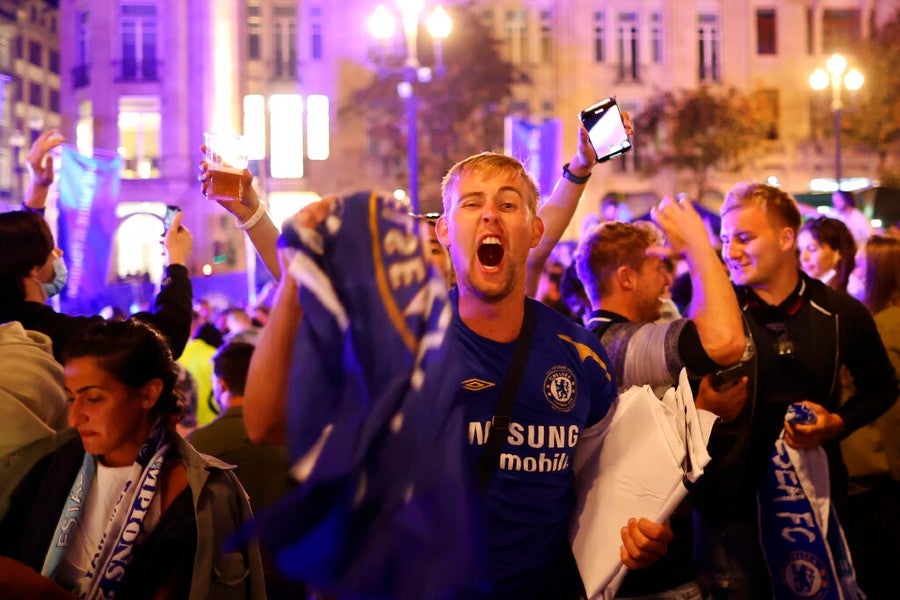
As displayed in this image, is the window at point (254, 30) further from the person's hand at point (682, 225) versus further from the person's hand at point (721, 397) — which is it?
the person's hand at point (721, 397)

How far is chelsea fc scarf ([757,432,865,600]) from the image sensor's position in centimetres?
377

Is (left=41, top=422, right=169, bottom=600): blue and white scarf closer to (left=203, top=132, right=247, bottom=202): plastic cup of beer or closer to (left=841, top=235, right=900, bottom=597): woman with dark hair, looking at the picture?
(left=203, top=132, right=247, bottom=202): plastic cup of beer

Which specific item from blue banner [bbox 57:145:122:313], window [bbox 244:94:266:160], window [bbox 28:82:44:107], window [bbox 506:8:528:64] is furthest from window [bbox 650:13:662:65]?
blue banner [bbox 57:145:122:313]

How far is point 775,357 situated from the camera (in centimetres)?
395

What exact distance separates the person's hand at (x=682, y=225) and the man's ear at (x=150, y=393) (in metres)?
1.78

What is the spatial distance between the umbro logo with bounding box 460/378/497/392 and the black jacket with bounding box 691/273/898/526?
146 cm

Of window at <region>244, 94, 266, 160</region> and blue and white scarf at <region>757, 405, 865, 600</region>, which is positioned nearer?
blue and white scarf at <region>757, 405, 865, 600</region>

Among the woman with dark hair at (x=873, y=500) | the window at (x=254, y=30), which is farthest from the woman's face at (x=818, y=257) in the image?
the window at (x=254, y=30)

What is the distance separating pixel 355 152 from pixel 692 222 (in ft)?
110

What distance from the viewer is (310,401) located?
1.98 meters

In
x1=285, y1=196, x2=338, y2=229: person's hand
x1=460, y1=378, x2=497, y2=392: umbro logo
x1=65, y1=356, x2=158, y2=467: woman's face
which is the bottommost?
x1=65, y1=356, x2=158, y2=467: woman's face

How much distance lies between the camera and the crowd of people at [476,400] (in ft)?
6.79

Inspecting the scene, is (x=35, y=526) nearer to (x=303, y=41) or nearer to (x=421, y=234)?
(x=421, y=234)

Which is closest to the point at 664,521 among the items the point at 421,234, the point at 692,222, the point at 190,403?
the point at 692,222
